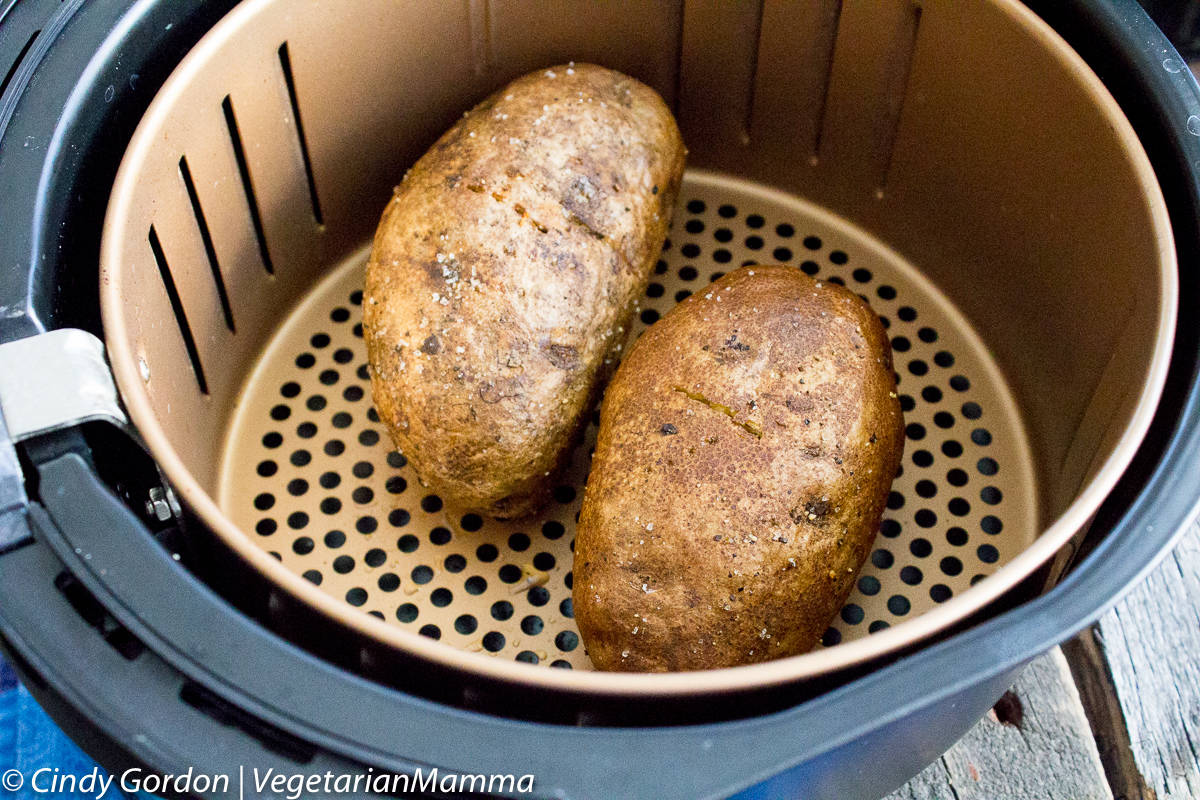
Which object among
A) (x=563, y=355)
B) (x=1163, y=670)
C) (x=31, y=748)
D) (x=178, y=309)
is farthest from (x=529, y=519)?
(x=1163, y=670)

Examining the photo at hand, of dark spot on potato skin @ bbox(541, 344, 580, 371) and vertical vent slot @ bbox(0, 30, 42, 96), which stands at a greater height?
vertical vent slot @ bbox(0, 30, 42, 96)

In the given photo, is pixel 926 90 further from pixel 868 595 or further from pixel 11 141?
pixel 11 141

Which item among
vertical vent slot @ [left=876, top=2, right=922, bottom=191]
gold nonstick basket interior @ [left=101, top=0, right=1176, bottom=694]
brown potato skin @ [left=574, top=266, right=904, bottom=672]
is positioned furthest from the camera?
vertical vent slot @ [left=876, top=2, right=922, bottom=191]

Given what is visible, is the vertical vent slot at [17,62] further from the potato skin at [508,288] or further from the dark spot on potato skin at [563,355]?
the dark spot on potato skin at [563,355]

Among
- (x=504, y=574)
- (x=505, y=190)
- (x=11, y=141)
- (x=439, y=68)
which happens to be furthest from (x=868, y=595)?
(x=11, y=141)

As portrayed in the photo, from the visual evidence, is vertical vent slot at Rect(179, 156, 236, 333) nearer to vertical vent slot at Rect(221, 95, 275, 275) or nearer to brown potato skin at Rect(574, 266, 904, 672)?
vertical vent slot at Rect(221, 95, 275, 275)

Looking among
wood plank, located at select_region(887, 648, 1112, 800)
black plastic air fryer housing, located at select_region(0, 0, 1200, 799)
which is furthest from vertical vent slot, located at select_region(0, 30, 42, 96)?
wood plank, located at select_region(887, 648, 1112, 800)
